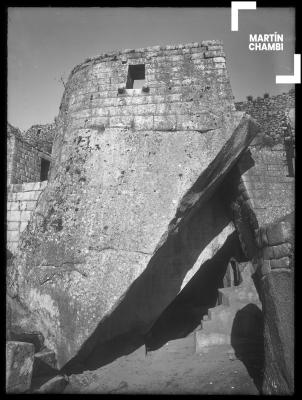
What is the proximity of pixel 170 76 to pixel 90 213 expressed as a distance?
256cm

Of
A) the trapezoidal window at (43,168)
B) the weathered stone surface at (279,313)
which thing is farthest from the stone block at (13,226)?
the weathered stone surface at (279,313)

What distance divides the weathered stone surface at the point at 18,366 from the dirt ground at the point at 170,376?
1.75ft

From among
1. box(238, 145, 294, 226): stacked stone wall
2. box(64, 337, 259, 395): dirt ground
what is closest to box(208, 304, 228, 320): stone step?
box(64, 337, 259, 395): dirt ground

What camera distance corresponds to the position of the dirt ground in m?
3.37

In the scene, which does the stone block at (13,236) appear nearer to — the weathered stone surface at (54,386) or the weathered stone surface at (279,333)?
the weathered stone surface at (54,386)

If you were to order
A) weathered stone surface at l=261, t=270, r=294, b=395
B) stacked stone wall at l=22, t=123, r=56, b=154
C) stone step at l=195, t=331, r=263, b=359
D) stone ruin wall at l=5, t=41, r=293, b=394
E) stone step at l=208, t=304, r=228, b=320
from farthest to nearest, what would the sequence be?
stacked stone wall at l=22, t=123, r=56, b=154 < stone step at l=208, t=304, r=228, b=320 < stone step at l=195, t=331, r=263, b=359 < stone ruin wall at l=5, t=41, r=293, b=394 < weathered stone surface at l=261, t=270, r=294, b=395

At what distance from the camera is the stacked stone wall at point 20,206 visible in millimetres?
5867

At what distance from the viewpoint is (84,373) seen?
12.4ft

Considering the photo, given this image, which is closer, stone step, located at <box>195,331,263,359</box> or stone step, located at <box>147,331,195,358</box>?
stone step, located at <box>195,331,263,359</box>

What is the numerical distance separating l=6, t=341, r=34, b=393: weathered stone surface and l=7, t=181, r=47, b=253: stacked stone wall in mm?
2895

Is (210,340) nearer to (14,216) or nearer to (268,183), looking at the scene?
(268,183)

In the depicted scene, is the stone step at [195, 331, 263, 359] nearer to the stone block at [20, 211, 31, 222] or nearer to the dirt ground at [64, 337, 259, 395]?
the dirt ground at [64, 337, 259, 395]

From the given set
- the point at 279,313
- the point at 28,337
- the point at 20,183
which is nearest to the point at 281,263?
the point at 279,313

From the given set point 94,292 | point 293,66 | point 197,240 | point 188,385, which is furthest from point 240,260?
point 293,66
